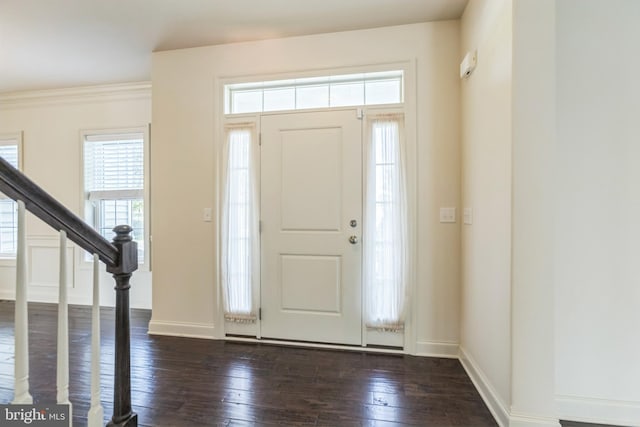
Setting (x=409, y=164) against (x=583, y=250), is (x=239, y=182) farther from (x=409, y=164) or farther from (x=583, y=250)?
(x=583, y=250)

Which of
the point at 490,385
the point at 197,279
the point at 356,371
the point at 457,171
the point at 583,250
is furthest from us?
A: the point at 197,279

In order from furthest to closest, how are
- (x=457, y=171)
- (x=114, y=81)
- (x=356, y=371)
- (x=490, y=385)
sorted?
(x=114, y=81) → (x=457, y=171) → (x=356, y=371) → (x=490, y=385)

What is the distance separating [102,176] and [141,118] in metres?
0.93

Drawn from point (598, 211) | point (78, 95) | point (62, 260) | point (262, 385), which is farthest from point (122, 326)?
point (78, 95)

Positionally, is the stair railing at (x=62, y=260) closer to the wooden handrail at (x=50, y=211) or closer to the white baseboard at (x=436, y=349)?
the wooden handrail at (x=50, y=211)

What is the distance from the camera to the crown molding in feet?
13.0

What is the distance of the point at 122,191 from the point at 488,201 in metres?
4.10

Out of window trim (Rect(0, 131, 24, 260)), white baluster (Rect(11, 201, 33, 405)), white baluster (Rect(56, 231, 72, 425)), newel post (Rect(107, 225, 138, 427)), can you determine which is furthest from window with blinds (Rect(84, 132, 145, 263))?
white baluster (Rect(11, 201, 33, 405))

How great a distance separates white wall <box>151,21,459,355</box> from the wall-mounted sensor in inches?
7.0

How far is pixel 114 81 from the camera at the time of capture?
393cm

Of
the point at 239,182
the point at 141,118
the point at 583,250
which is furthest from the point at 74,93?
the point at 583,250

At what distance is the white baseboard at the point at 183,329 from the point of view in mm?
3068

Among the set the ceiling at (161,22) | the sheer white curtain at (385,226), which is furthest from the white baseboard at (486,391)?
the ceiling at (161,22)

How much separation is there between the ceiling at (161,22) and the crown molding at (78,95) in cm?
60
